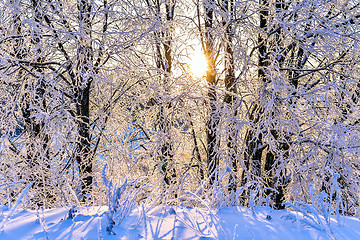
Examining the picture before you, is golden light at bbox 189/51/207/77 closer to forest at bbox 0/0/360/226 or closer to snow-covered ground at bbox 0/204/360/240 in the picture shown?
forest at bbox 0/0/360/226

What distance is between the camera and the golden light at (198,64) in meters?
6.71

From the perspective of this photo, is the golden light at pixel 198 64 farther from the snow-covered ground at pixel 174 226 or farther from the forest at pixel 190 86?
the snow-covered ground at pixel 174 226

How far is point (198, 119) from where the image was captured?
25.5 feet

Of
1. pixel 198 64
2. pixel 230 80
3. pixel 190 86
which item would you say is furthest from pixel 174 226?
pixel 230 80

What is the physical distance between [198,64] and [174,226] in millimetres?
5580

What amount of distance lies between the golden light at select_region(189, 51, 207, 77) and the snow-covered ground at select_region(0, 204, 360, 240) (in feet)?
16.1

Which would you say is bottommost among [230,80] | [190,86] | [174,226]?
[174,226]

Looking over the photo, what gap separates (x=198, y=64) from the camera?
22.9ft

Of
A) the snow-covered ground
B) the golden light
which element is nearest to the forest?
the golden light

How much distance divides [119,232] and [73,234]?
0.28 m

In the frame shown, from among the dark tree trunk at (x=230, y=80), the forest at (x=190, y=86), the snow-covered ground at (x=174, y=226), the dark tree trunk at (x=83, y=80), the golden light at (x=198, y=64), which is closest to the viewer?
the snow-covered ground at (x=174, y=226)

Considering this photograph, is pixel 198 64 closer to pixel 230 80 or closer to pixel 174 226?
pixel 230 80

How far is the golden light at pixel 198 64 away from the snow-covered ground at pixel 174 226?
4.89 meters

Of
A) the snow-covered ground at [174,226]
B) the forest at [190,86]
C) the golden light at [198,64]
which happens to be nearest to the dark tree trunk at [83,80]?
the forest at [190,86]
